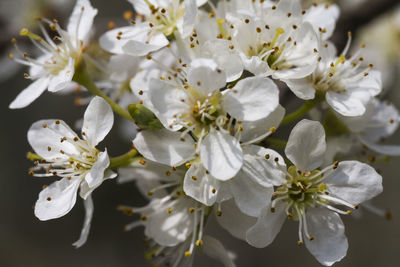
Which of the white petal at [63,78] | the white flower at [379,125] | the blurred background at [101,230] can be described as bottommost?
the blurred background at [101,230]

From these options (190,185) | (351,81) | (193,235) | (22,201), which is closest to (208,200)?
(190,185)

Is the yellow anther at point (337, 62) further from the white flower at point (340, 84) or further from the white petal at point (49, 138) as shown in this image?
the white petal at point (49, 138)

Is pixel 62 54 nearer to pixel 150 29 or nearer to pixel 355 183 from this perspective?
pixel 150 29

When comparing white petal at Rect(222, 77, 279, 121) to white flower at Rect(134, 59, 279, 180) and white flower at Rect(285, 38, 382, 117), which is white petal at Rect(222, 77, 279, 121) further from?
white flower at Rect(285, 38, 382, 117)

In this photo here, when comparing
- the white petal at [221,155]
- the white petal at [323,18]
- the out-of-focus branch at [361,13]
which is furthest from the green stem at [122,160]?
the out-of-focus branch at [361,13]

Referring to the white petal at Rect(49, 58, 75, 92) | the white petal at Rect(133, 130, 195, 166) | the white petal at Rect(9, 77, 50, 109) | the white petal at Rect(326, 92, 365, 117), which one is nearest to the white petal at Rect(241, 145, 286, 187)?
the white petal at Rect(133, 130, 195, 166)

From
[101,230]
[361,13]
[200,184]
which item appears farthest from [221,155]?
[101,230]

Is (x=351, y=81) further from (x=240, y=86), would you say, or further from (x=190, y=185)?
(x=190, y=185)
